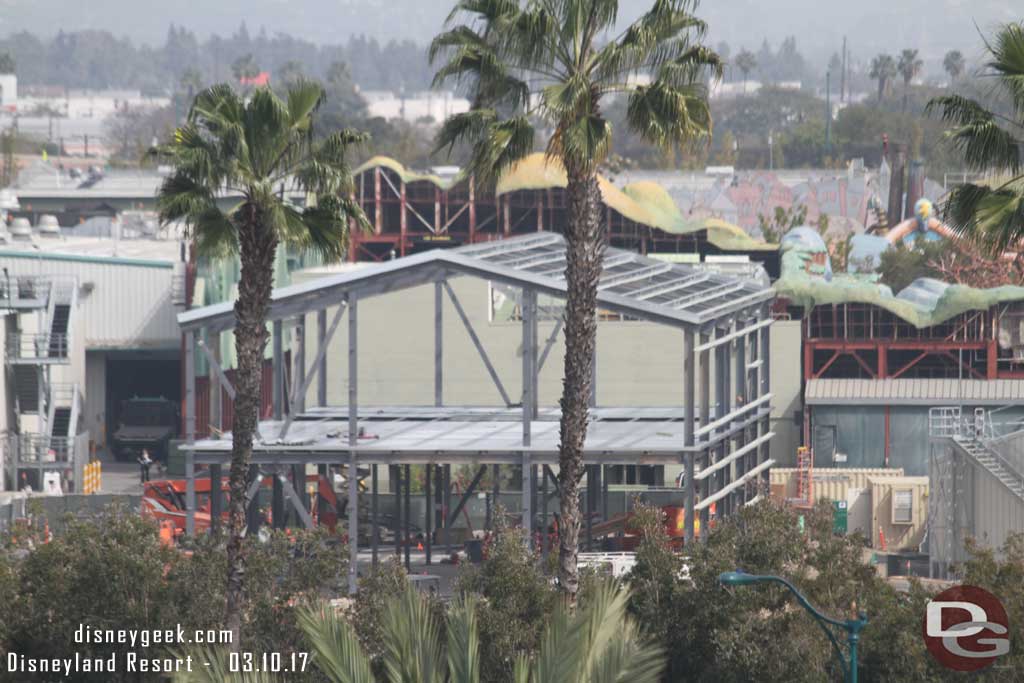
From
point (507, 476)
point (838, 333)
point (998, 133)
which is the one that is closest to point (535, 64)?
point (998, 133)

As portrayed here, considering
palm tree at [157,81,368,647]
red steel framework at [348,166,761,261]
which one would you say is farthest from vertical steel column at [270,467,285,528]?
red steel framework at [348,166,761,261]

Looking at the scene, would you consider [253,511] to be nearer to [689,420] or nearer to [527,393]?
[527,393]

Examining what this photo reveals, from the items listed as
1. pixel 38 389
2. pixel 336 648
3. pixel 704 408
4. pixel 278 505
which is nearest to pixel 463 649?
pixel 336 648

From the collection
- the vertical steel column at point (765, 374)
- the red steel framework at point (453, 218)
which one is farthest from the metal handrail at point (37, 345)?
the red steel framework at point (453, 218)

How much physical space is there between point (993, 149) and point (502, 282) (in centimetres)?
2069

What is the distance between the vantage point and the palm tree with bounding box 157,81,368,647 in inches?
1096

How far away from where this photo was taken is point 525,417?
41969mm

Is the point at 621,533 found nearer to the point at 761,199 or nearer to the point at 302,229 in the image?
the point at 302,229

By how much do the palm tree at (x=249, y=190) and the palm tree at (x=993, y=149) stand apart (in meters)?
9.32

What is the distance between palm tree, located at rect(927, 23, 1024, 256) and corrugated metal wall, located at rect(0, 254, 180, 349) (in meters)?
54.9

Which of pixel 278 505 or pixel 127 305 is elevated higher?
pixel 127 305

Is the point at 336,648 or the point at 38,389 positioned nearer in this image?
the point at 336,648

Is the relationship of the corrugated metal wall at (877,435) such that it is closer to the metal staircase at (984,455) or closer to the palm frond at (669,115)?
the metal staircase at (984,455)

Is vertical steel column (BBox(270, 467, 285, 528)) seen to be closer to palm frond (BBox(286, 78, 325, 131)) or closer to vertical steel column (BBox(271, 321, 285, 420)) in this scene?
vertical steel column (BBox(271, 321, 285, 420))
